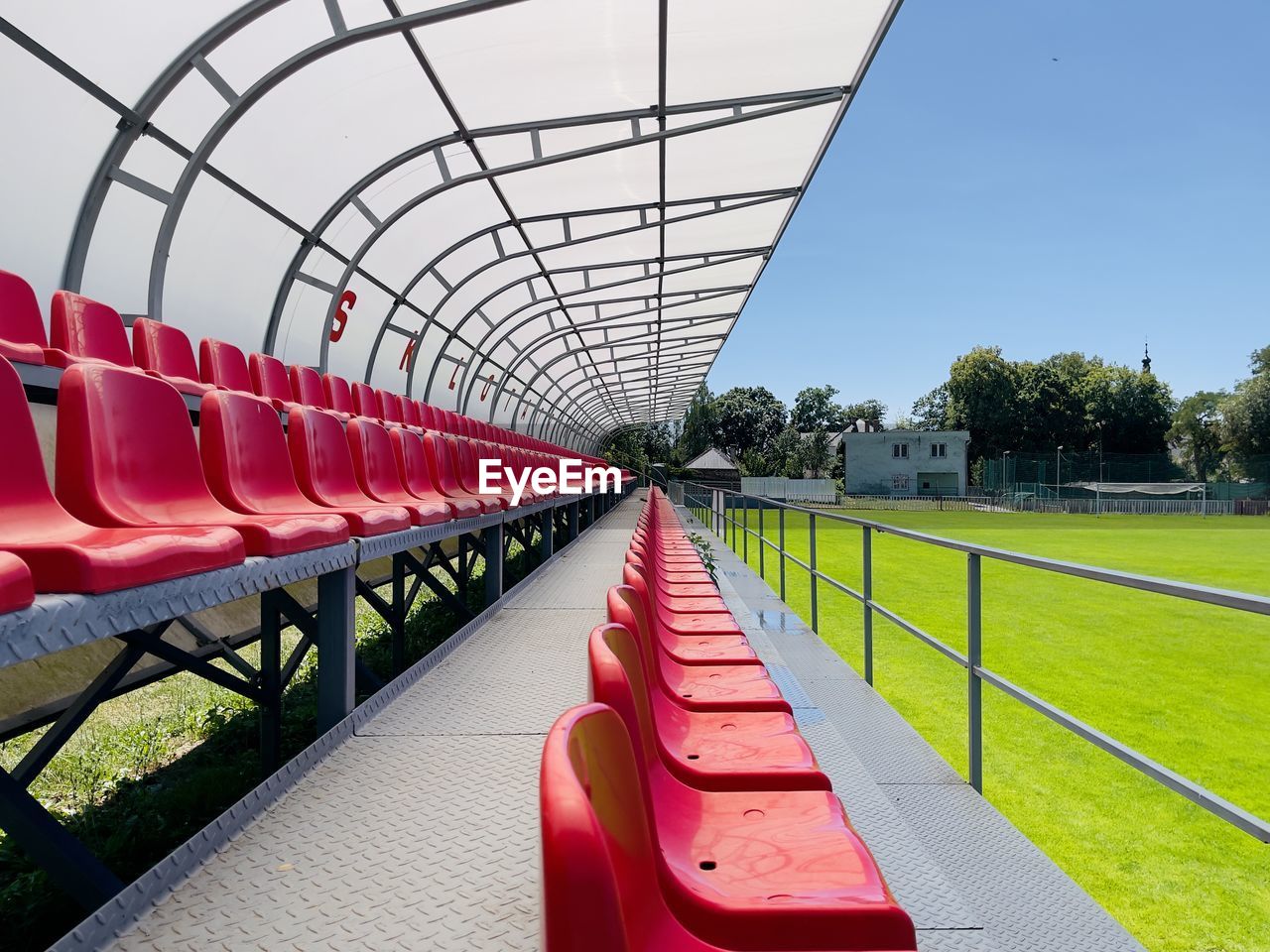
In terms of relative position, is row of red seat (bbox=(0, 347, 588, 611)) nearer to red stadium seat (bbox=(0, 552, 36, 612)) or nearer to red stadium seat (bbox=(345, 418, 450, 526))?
red stadium seat (bbox=(0, 552, 36, 612))

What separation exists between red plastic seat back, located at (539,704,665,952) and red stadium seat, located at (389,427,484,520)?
128 inches

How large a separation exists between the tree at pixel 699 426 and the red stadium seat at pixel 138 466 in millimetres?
71069

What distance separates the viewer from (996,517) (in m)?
42.0

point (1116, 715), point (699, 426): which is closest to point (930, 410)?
point (699, 426)

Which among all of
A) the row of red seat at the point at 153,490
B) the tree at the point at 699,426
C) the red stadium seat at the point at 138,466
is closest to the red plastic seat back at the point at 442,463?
the row of red seat at the point at 153,490

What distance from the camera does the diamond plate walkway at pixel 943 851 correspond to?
73.2 inches

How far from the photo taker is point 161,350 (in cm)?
449

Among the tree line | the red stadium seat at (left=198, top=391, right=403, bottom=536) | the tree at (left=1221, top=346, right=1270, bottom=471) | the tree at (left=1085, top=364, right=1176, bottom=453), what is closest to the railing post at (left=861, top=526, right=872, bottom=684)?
the red stadium seat at (left=198, top=391, right=403, bottom=536)

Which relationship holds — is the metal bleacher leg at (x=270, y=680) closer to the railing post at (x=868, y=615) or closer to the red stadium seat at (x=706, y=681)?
the red stadium seat at (x=706, y=681)

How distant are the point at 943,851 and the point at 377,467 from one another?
3.13 meters

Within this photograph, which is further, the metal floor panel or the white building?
the white building

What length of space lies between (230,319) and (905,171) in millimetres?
54042

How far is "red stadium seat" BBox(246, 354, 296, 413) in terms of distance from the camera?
534cm
